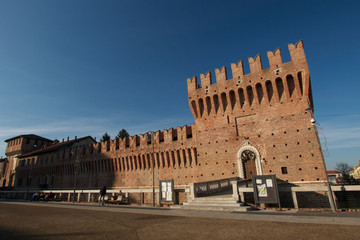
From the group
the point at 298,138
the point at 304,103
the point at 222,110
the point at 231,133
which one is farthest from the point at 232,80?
the point at 298,138

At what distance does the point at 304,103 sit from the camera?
1962cm

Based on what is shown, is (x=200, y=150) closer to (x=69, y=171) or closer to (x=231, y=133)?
(x=231, y=133)

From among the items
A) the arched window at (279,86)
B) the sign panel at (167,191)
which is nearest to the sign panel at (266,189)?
the sign panel at (167,191)

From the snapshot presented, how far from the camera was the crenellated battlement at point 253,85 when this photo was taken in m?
20.4

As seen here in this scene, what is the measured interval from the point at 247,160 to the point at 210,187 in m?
6.09

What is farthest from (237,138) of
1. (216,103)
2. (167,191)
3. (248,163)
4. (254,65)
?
(167,191)

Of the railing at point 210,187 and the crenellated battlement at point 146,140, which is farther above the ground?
the crenellated battlement at point 146,140

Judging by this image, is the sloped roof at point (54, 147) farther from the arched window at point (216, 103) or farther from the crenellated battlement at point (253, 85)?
the arched window at point (216, 103)

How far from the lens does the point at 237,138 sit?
22500 millimetres

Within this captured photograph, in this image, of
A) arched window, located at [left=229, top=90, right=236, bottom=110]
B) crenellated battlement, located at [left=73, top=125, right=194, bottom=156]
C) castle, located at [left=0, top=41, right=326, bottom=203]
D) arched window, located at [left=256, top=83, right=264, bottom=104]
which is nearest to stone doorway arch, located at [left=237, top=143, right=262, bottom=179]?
castle, located at [left=0, top=41, right=326, bottom=203]

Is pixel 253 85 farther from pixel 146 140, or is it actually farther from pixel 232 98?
pixel 146 140

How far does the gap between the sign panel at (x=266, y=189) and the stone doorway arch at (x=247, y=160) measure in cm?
807

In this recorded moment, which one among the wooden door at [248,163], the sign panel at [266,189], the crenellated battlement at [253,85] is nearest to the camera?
the sign panel at [266,189]

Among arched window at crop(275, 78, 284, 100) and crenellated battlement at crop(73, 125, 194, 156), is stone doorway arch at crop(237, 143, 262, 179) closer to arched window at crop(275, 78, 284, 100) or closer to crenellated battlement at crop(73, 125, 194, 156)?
arched window at crop(275, 78, 284, 100)
